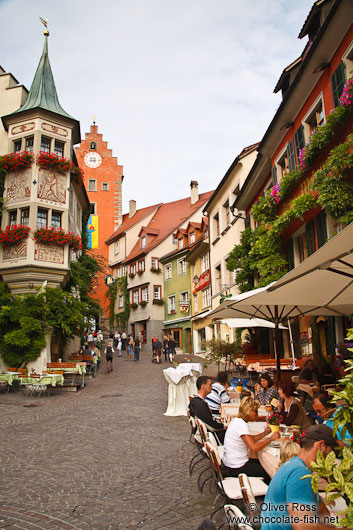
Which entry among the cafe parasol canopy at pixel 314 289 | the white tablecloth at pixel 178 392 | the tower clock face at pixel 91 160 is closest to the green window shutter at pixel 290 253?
the cafe parasol canopy at pixel 314 289

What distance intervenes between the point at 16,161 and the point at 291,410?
18.2m

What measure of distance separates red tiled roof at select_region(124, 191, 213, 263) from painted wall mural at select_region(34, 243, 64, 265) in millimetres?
21808

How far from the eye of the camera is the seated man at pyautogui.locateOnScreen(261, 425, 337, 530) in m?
2.84

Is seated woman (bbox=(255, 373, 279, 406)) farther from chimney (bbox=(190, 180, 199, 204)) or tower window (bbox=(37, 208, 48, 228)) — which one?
chimney (bbox=(190, 180, 199, 204))

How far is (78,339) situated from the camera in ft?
89.6

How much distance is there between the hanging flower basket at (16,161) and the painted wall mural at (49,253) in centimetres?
387

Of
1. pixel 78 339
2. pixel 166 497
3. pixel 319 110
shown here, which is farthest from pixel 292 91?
pixel 78 339

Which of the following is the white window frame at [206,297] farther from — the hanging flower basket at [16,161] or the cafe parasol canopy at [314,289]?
the cafe parasol canopy at [314,289]

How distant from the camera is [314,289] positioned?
7.41m

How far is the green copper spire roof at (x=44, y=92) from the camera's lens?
71.5 ft

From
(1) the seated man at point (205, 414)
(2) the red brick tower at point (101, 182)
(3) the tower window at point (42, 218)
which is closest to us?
(1) the seated man at point (205, 414)

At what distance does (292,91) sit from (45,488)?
11.9 m

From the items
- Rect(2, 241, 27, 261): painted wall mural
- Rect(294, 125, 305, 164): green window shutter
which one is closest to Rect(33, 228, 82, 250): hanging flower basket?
Rect(2, 241, 27, 261): painted wall mural

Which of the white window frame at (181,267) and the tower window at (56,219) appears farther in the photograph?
the white window frame at (181,267)
